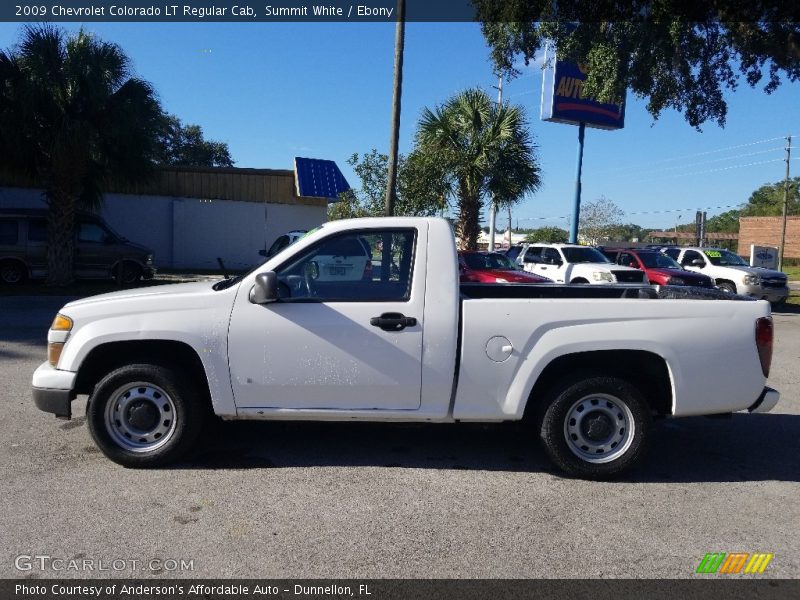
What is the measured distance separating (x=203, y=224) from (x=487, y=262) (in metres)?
14.9

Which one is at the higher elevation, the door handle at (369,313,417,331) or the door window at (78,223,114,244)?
the door window at (78,223,114,244)

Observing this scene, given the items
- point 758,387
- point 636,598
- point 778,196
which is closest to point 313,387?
point 636,598

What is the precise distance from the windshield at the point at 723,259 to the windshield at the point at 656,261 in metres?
2.25

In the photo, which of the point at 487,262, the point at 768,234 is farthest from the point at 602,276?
the point at 768,234

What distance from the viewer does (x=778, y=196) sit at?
76.2 metres

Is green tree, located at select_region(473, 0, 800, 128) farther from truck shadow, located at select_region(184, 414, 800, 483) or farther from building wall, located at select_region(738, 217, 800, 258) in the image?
building wall, located at select_region(738, 217, 800, 258)

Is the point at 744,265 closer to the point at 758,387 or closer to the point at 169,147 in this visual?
the point at 758,387

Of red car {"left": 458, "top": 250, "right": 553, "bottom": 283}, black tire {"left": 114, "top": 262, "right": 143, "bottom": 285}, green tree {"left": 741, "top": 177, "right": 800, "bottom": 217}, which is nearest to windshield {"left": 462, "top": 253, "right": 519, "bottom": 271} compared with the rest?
red car {"left": 458, "top": 250, "right": 553, "bottom": 283}

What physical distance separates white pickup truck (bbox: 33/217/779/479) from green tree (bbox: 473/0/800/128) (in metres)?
11.6

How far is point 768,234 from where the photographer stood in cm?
5984

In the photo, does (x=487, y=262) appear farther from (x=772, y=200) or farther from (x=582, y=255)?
(x=772, y=200)

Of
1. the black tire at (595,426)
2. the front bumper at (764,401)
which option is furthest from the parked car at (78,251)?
the front bumper at (764,401)

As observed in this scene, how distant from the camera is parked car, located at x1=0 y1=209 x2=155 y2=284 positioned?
55.4 ft

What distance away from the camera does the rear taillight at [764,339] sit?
4582 millimetres
